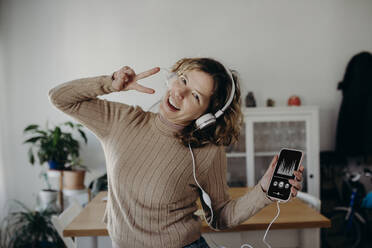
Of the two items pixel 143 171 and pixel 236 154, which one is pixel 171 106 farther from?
pixel 236 154

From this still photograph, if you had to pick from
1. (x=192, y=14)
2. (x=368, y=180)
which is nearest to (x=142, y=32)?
(x=192, y=14)

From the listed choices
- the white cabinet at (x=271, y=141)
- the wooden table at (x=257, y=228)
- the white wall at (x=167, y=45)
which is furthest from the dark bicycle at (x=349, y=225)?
the wooden table at (x=257, y=228)

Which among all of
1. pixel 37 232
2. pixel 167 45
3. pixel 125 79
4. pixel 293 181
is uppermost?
pixel 167 45

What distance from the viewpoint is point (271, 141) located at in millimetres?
2812

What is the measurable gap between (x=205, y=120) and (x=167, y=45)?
2255 mm

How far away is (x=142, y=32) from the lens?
3.01 m

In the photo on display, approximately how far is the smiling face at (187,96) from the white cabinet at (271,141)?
5.96 feet

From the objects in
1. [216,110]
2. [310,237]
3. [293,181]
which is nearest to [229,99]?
[216,110]

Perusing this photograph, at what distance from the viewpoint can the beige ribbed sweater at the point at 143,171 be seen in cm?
86

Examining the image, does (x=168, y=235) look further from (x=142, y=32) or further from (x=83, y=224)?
(x=142, y=32)

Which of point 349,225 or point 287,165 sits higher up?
point 287,165

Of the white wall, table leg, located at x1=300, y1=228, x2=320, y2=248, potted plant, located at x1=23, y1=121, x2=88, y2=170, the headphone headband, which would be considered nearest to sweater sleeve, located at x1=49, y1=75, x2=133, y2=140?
the headphone headband

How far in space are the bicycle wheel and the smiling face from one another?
2379 millimetres

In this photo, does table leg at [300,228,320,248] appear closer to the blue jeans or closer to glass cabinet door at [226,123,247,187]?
the blue jeans
